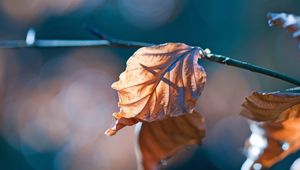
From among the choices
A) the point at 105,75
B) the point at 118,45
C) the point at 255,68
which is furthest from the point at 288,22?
the point at 105,75

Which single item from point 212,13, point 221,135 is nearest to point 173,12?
point 212,13

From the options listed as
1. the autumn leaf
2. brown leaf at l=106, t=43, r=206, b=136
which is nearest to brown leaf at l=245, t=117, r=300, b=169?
the autumn leaf

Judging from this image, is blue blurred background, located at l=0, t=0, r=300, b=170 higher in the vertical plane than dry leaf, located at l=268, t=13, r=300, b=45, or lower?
higher

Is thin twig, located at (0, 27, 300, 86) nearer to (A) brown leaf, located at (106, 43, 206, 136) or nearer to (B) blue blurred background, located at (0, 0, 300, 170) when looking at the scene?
(A) brown leaf, located at (106, 43, 206, 136)

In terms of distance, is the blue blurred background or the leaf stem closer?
the leaf stem

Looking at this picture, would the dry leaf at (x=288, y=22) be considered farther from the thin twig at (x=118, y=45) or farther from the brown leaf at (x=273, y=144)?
the brown leaf at (x=273, y=144)

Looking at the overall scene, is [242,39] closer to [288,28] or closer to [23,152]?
[23,152]

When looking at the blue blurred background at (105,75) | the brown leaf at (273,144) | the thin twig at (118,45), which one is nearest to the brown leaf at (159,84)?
the thin twig at (118,45)

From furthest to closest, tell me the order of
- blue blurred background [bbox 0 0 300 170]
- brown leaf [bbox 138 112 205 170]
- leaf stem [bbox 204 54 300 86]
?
blue blurred background [bbox 0 0 300 170], brown leaf [bbox 138 112 205 170], leaf stem [bbox 204 54 300 86]
